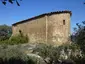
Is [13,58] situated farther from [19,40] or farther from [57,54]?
[19,40]

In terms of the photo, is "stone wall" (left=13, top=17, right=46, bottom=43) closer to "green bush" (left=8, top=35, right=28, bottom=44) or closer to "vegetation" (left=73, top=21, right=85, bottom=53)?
"green bush" (left=8, top=35, right=28, bottom=44)

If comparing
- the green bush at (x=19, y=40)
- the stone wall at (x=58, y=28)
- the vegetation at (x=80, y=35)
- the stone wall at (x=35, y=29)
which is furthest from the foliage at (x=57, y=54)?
the green bush at (x=19, y=40)

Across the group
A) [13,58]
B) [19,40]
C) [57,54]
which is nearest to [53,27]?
[19,40]

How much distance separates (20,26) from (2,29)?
40.5 m

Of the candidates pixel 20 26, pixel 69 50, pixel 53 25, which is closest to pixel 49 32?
pixel 53 25

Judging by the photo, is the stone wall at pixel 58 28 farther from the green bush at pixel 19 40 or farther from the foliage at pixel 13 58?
the foliage at pixel 13 58

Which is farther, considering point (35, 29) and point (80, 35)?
point (35, 29)

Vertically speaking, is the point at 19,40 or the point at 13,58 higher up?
the point at 19,40

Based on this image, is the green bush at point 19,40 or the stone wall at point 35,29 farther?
the green bush at point 19,40

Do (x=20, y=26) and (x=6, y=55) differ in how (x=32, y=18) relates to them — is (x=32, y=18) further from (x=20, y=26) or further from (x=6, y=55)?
(x=6, y=55)

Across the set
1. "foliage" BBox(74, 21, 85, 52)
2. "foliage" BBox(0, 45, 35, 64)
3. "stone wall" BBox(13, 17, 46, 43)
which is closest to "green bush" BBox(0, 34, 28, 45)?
"stone wall" BBox(13, 17, 46, 43)

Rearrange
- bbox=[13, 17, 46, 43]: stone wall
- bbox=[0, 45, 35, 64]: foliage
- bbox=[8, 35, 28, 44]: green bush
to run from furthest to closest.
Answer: bbox=[8, 35, 28, 44]: green bush < bbox=[13, 17, 46, 43]: stone wall < bbox=[0, 45, 35, 64]: foliage

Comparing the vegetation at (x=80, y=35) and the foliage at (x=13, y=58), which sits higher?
the vegetation at (x=80, y=35)

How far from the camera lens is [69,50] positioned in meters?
22.4
